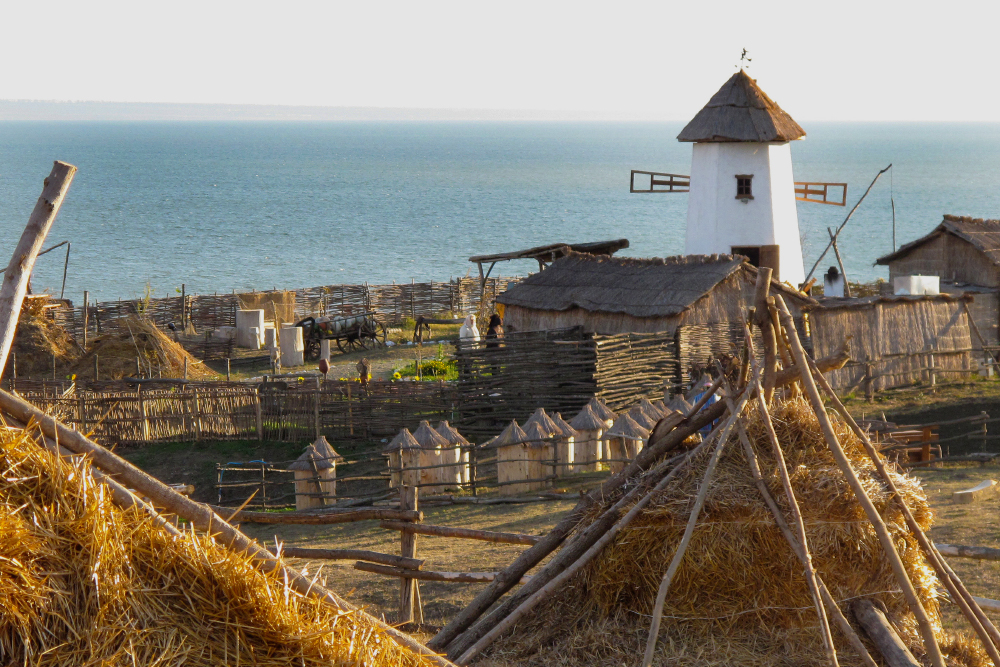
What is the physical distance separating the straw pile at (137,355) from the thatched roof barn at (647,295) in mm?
7761

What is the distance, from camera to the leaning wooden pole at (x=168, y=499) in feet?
11.1

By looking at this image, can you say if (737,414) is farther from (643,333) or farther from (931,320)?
(931,320)

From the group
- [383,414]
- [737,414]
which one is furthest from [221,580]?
[383,414]

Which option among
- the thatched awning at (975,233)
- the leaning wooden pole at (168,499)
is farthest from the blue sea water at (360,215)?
the leaning wooden pole at (168,499)

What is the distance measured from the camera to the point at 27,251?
3.87m

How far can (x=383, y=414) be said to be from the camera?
1700 centimetres

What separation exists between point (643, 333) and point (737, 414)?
1382cm

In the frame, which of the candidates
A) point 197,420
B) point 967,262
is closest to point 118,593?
point 197,420

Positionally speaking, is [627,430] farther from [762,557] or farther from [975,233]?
[975,233]

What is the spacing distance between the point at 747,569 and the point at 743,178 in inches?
831

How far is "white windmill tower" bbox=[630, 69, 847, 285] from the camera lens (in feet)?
81.3

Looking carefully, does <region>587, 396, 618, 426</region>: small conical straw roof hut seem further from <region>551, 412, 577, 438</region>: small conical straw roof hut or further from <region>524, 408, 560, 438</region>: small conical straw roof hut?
<region>524, 408, 560, 438</region>: small conical straw roof hut

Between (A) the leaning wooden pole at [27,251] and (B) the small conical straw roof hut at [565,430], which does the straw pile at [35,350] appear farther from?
(A) the leaning wooden pole at [27,251]

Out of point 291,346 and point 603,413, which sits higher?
point 291,346
